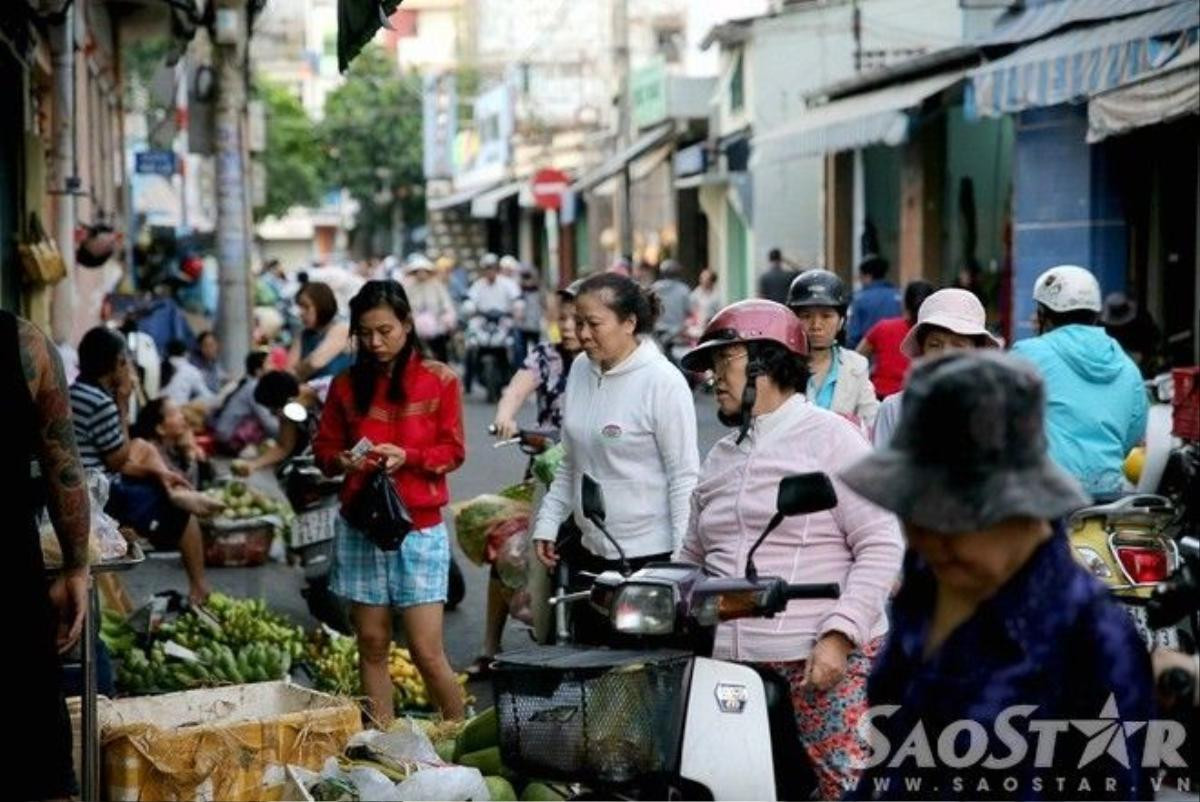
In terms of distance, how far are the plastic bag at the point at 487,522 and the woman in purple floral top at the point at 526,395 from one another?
198 millimetres

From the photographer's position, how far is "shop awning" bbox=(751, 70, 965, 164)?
23.2 m

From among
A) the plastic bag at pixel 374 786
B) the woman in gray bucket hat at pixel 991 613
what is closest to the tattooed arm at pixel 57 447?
the plastic bag at pixel 374 786

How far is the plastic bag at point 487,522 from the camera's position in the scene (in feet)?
34.7

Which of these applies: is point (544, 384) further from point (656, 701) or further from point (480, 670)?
point (656, 701)

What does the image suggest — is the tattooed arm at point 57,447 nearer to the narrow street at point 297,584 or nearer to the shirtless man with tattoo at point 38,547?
the shirtless man with tattoo at point 38,547

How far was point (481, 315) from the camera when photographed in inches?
1141

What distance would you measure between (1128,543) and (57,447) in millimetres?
3883

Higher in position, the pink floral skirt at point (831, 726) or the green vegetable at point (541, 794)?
the pink floral skirt at point (831, 726)

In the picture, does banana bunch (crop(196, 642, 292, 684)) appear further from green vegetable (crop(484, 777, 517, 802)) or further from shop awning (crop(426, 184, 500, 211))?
shop awning (crop(426, 184, 500, 211))

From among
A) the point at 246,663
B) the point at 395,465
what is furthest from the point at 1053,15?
the point at 395,465

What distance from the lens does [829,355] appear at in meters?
8.91

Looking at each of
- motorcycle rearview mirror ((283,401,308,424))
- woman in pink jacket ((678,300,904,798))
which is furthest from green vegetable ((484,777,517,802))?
motorcycle rearview mirror ((283,401,308,424))

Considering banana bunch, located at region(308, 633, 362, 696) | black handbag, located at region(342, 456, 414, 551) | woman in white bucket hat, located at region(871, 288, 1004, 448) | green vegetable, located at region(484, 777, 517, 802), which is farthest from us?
banana bunch, located at region(308, 633, 362, 696)

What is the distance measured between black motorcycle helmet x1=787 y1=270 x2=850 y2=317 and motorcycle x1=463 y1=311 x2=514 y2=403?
776 inches
